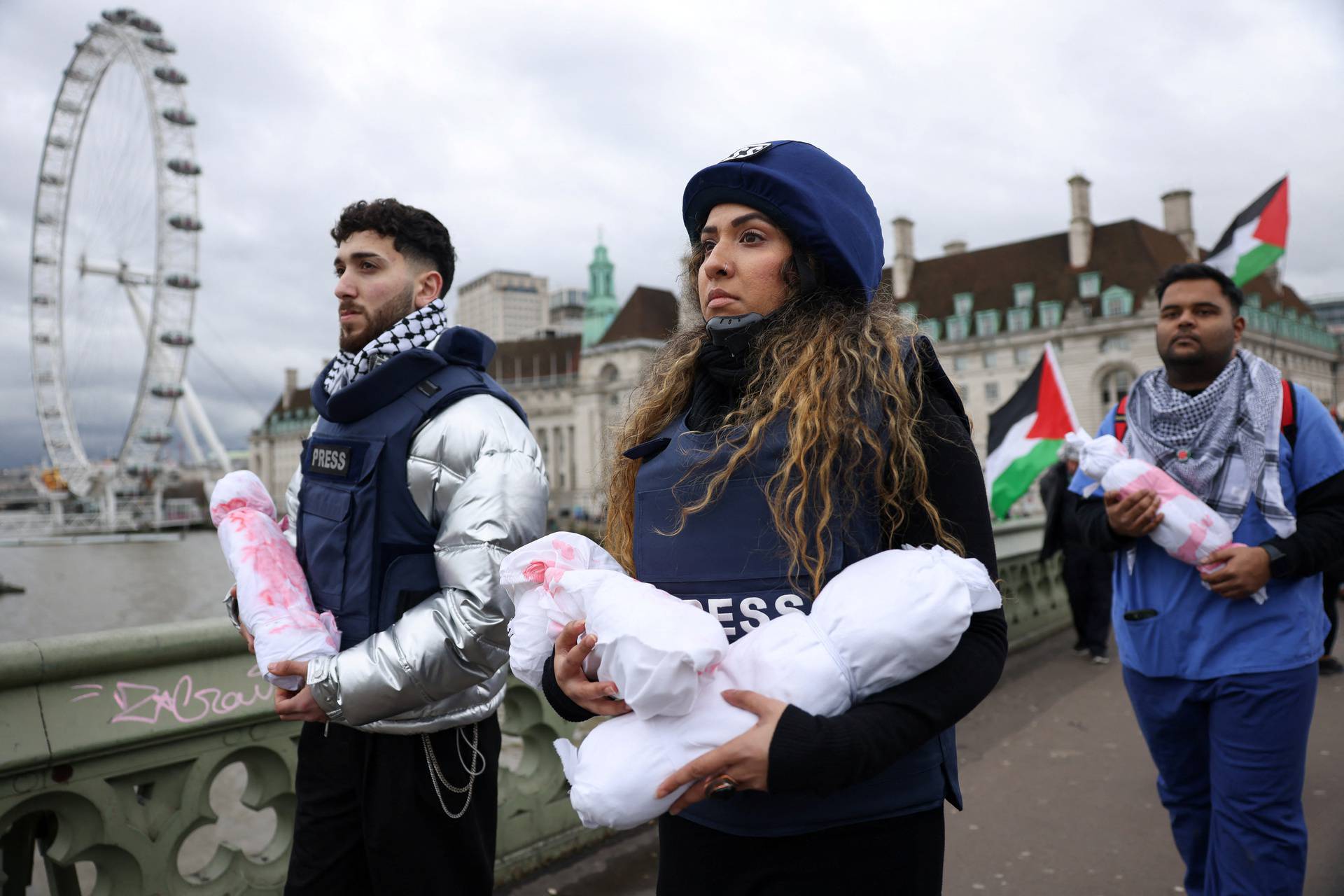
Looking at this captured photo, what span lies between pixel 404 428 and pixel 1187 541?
7.60 ft

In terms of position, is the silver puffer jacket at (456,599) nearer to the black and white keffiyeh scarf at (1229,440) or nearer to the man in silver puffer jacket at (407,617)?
the man in silver puffer jacket at (407,617)

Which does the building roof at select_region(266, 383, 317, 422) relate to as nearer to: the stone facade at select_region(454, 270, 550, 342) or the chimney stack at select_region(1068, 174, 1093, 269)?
the stone facade at select_region(454, 270, 550, 342)

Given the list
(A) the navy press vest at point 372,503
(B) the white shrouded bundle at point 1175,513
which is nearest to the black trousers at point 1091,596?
(B) the white shrouded bundle at point 1175,513

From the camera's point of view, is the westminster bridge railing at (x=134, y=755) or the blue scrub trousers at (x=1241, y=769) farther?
the blue scrub trousers at (x=1241, y=769)

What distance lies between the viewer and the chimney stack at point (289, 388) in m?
125

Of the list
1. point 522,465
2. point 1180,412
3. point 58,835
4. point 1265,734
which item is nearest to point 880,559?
point 522,465

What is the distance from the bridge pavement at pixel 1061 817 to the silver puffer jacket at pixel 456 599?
1703 mm

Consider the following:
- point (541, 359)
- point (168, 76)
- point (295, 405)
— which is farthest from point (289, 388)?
point (168, 76)

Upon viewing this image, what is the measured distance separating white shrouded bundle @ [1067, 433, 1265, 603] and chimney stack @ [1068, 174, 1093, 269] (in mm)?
62271

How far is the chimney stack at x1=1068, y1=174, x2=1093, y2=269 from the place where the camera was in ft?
192

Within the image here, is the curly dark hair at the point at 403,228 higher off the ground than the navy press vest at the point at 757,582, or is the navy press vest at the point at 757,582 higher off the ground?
the curly dark hair at the point at 403,228

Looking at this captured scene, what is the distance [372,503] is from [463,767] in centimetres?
72

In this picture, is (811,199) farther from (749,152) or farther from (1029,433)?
(1029,433)

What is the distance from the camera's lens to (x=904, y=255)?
65.4m
